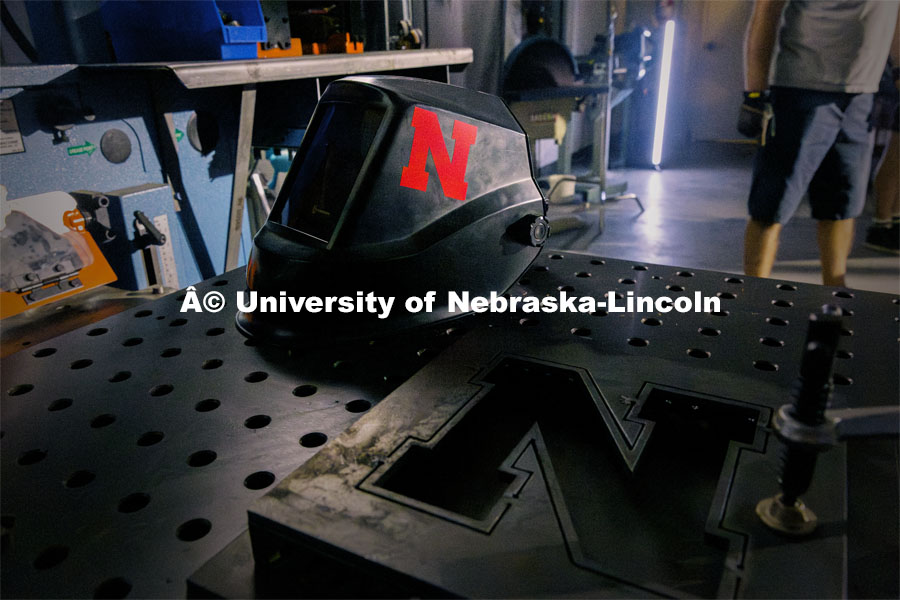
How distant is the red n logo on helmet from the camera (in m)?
0.61

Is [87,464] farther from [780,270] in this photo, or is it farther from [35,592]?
[780,270]

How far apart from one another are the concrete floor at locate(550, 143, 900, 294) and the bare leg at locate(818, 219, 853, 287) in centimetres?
53

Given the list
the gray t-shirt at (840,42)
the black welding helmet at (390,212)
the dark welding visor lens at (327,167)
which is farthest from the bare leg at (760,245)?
the dark welding visor lens at (327,167)

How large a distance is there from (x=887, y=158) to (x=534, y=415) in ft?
11.3

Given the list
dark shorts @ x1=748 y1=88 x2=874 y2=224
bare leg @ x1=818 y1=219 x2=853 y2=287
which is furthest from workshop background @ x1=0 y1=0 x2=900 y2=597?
bare leg @ x1=818 y1=219 x2=853 y2=287

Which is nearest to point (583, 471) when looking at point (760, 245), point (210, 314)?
point (210, 314)

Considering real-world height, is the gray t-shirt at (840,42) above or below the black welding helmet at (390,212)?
above

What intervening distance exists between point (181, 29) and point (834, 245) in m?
1.98

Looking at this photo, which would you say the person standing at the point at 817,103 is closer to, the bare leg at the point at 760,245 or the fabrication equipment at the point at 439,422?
the bare leg at the point at 760,245

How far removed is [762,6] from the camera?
5.70 ft

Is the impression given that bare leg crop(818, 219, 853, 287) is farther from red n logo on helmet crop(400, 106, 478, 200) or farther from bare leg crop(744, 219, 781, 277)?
red n logo on helmet crop(400, 106, 478, 200)

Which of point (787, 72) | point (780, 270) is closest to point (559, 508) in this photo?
point (787, 72)

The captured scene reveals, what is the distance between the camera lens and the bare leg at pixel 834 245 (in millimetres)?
1817

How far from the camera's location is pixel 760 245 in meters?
1.80
